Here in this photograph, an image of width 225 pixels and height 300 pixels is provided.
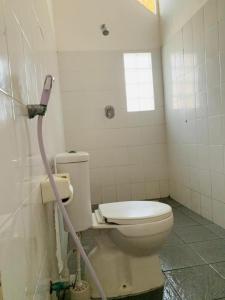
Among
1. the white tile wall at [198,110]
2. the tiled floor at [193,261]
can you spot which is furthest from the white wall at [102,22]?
the tiled floor at [193,261]

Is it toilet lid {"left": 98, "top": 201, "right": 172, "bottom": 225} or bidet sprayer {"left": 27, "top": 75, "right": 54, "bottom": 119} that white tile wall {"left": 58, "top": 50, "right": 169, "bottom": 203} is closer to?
toilet lid {"left": 98, "top": 201, "right": 172, "bottom": 225}

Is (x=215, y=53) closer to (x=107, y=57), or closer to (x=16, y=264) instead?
(x=107, y=57)

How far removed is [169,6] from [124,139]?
55.7 inches

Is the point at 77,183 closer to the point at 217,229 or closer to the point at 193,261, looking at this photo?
the point at 193,261

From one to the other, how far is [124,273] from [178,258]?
479mm

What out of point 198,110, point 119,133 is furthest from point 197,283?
point 119,133

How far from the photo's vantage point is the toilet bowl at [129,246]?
1.27 metres

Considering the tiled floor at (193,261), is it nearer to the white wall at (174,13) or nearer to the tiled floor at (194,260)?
the tiled floor at (194,260)

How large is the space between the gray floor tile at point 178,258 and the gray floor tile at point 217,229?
0.99ft

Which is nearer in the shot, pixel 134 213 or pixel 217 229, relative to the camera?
pixel 134 213

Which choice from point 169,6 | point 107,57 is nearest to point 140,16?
point 169,6

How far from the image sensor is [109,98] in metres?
2.86

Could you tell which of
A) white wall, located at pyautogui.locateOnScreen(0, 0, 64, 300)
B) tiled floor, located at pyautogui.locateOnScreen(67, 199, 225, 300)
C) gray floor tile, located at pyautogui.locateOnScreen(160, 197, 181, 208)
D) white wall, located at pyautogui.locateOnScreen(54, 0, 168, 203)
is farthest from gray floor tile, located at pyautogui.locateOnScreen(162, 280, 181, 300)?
white wall, located at pyautogui.locateOnScreen(54, 0, 168, 203)

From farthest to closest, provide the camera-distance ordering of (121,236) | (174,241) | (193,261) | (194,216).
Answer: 1. (194,216)
2. (174,241)
3. (193,261)
4. (121,236)
